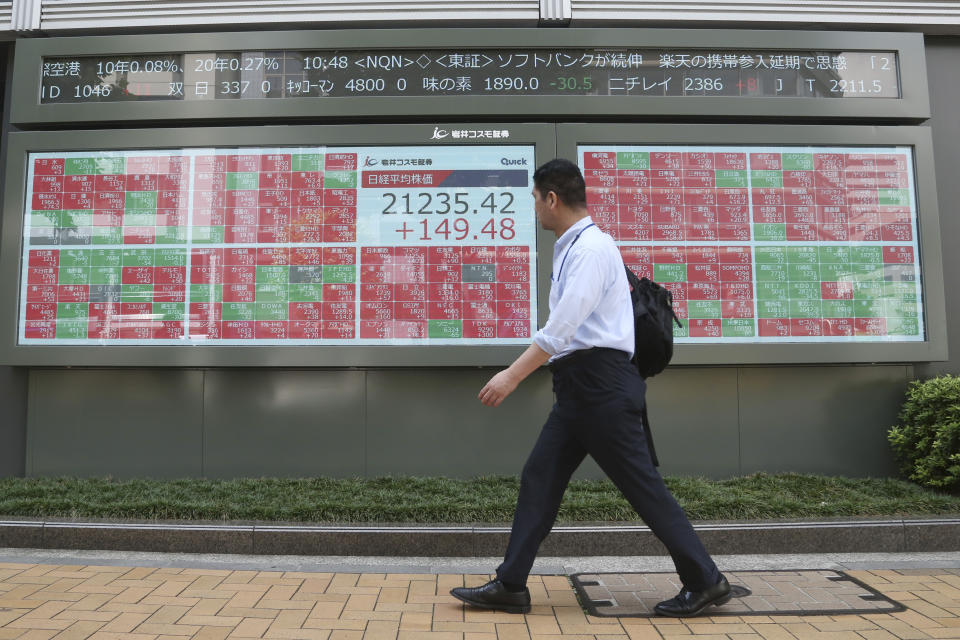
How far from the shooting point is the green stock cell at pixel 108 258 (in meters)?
5.21

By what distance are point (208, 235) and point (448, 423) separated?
7.79 feet

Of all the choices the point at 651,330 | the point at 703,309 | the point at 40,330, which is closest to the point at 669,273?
the point at 703,309

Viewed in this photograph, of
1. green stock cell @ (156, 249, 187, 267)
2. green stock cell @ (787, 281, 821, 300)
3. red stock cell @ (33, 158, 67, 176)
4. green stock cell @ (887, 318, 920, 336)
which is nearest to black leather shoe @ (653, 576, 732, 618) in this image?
green stock cell @ (787, 281, 821, 300)

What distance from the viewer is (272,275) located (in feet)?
16.9

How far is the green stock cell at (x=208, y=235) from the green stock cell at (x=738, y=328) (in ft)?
12.9

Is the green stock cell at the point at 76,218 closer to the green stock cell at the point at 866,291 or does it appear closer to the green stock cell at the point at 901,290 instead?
the green stock cell at the point at 866,291

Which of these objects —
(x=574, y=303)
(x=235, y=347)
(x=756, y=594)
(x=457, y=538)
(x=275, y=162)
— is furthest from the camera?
(x=275, y=162)

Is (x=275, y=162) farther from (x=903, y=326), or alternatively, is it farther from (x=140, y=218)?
(x=903, y=326)

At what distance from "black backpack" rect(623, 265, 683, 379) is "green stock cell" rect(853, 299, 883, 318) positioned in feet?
9.15

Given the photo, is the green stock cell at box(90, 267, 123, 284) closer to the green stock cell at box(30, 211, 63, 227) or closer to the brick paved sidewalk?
the green stock cell at box(30, 211, 63, 227)

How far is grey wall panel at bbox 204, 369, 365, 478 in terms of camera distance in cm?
513

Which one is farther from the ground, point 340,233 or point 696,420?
point 340,233

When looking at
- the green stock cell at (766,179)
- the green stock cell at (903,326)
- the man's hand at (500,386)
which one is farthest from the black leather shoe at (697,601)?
the green stock cell at (766,179)

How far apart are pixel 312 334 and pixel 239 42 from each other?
7.91 feet
